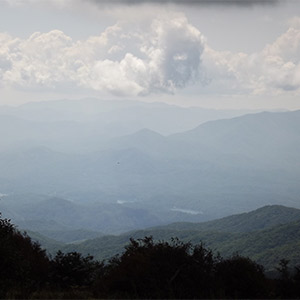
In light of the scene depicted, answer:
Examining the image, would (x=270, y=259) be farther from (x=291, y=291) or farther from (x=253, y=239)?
(x=291, y=291)

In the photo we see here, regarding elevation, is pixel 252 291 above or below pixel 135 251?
below

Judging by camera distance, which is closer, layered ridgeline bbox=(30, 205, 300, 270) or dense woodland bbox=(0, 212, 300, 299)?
dense woodland bbox=(0, 212, 300, 299)

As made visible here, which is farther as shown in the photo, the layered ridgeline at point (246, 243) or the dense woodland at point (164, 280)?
the layered ridgeline at point (246, 243)

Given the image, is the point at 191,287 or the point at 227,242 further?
the point at 227,242

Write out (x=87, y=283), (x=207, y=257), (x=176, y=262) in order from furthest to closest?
(x=87, y=283) < (x=207, y=257) < (x=176, y=262)

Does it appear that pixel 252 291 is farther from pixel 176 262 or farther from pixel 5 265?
pixel 5 265

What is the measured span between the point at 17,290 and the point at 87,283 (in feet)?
20.0

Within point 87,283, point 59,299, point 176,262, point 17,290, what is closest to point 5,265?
point 17,290

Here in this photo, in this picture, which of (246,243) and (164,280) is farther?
(246,243)

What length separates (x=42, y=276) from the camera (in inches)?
880

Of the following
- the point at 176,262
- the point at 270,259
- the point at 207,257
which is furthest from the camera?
the point at 270,259

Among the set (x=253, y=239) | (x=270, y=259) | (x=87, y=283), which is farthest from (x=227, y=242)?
(x=87, y=283)

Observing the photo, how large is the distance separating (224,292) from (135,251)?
5.67 metres

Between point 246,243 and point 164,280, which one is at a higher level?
point 246,243
